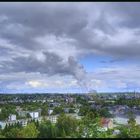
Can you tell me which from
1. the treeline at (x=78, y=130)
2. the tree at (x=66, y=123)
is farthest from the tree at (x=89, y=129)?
the tree at (x=66, y=123)

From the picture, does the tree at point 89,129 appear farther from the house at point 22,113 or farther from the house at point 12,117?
the house at point 22,113

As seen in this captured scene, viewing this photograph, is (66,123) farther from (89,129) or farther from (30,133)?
(89,129)

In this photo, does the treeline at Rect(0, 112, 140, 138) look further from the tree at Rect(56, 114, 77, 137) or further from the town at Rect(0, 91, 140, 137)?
the town at Rect(0, 91, 140, 137)

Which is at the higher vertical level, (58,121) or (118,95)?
(118,95)

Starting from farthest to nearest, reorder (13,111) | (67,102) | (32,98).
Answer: (32,98) < (13,111) < (67,102)

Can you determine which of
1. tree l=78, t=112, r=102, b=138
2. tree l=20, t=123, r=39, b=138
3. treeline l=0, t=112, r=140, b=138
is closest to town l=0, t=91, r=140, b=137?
treeline l=0, t=112, r=140, b=138

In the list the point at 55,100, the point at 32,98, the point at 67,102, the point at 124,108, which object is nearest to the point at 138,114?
the point at 124,108

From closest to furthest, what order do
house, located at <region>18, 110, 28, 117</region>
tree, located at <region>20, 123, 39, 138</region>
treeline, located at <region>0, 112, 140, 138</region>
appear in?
treeline, located at <region>0, 112, 140, 138</region> < tree, located at <region>20, 123, 39, 138</region> < house, located at <region>18, 110, 28, 117</region>

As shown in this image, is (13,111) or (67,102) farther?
(13,111)

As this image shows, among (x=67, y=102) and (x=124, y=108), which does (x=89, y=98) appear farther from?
(x=67, y=102)
